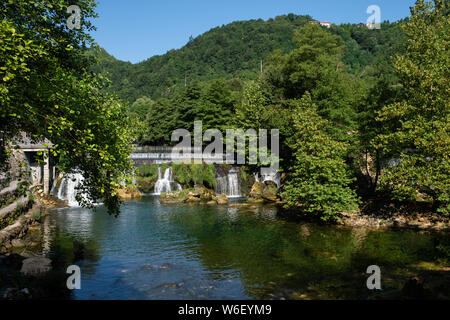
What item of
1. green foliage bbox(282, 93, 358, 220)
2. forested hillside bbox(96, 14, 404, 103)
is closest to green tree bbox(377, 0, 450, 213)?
green foliage bbox(282, 93, 358, 220)

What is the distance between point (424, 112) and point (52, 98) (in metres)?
26.2

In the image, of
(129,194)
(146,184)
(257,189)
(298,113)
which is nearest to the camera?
(298,113)

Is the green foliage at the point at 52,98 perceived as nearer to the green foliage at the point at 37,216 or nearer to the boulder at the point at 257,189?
the green foliage at the point at 37,216

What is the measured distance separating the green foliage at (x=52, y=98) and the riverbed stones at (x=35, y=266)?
549 centimetres

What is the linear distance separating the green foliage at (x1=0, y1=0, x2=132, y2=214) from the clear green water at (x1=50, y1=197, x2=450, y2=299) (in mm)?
5264

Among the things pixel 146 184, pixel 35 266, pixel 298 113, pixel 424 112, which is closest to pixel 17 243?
pixel 35 266

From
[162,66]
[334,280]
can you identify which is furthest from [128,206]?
[162,66]

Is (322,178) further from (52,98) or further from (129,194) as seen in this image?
(129,194)

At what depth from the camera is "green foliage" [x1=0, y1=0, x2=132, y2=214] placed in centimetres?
991

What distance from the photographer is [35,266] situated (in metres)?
18.0

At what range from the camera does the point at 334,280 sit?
16562 millimetres

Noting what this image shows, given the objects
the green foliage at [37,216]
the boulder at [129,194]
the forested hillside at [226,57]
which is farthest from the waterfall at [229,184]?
the forested hillside at [226,57]

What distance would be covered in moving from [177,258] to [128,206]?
2009 cm

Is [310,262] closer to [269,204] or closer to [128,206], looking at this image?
[269,204]
